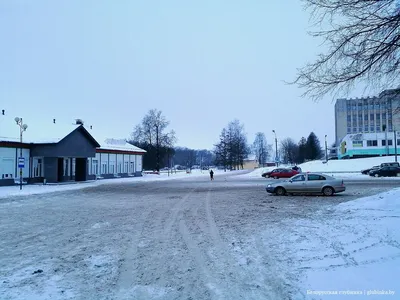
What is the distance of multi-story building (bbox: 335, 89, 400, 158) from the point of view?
10.5m

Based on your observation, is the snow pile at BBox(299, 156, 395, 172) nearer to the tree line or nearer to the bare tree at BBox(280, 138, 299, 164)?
the tree line

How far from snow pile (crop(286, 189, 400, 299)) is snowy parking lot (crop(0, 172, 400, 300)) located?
2 centimetres

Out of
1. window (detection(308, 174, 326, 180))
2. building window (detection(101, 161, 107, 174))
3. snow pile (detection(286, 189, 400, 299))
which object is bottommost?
snow pile (detection(286, 189, 400, 299))

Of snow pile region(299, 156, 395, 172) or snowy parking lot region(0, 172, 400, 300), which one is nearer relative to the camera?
snowy parking lot region(0, 172, 400, 300)

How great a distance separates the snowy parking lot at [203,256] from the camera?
Answer: 5836mm

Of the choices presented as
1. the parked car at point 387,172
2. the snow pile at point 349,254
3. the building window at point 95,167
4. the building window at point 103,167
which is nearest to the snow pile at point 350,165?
the parked car at point 387,172

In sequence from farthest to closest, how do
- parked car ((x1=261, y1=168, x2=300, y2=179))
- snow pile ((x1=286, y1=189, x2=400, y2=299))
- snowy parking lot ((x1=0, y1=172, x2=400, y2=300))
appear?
parked car ((x1=261, y1=168, x2=300, y2=179)) → snowy parking lot ((x1=0, y1=172, x2=400, y2=300)) → snow pile ((x1=286, y1=189, x2=400, y2=299))

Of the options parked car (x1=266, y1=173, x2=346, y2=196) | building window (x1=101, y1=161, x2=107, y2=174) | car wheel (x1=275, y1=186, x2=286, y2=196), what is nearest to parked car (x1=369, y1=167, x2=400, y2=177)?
parked car (x1=266, y1=173, x2=346, y2=196)

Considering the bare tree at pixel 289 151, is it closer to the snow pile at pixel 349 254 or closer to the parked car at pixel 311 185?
the parked car at pixel 311 185

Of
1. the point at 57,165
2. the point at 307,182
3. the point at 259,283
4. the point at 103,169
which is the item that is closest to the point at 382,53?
the point at 259,283

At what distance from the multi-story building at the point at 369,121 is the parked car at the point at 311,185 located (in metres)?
4.76

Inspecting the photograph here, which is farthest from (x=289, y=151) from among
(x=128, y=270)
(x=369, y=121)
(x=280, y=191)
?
(x=128, y=270)

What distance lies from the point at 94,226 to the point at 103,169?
4592 cm

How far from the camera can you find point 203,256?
798cm
